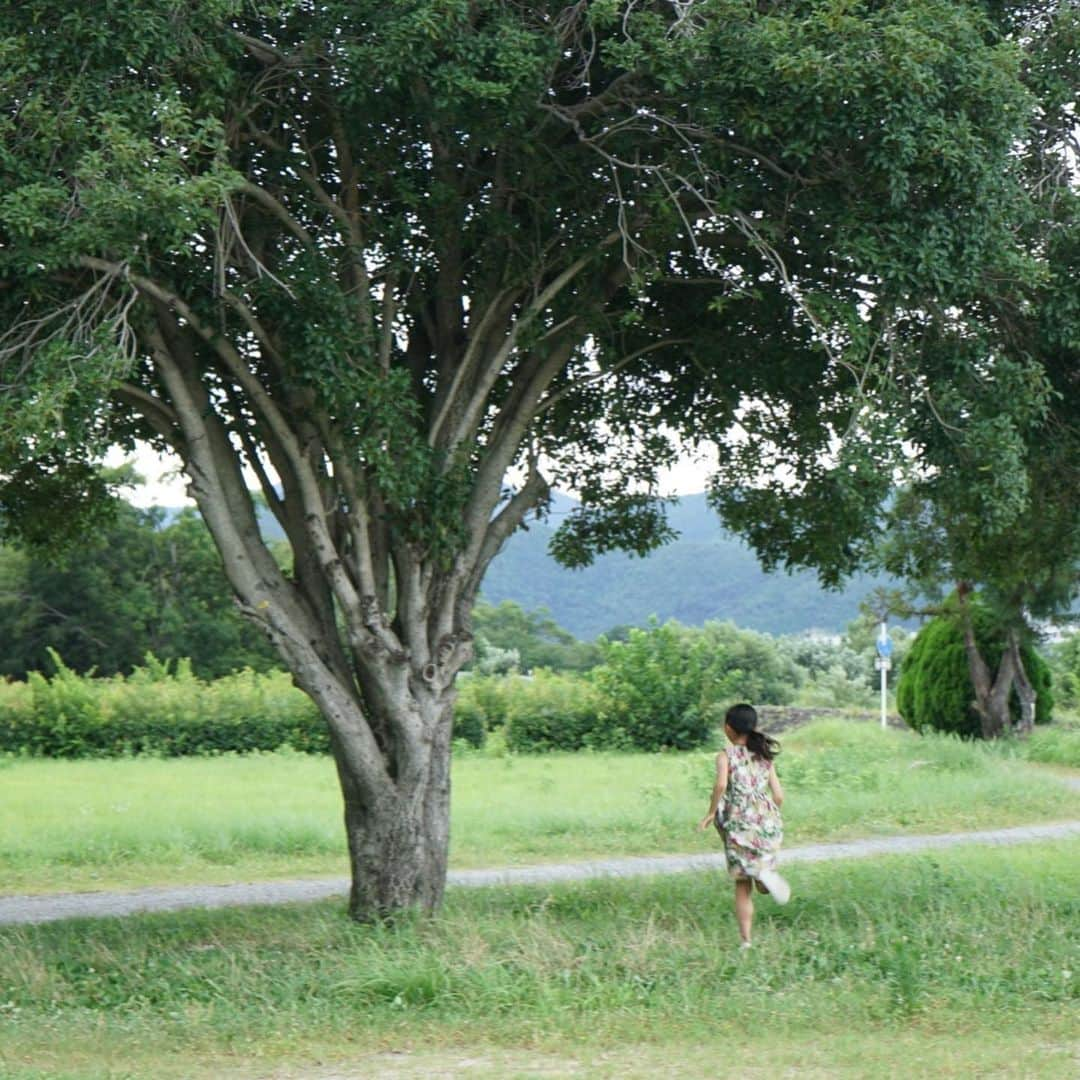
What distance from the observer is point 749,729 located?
10031 mm

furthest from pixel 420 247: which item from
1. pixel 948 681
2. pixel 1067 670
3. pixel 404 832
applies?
pixel 1067 670

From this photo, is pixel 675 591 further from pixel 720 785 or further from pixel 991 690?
pixel 720 785

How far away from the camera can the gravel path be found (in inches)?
562

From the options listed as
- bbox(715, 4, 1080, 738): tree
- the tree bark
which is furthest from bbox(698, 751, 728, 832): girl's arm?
the tree bark

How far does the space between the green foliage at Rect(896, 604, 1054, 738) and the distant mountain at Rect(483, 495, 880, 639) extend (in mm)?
87246

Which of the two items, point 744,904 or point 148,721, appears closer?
point 744,904

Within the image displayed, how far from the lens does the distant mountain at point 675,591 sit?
427ft

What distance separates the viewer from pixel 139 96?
9.19 metres

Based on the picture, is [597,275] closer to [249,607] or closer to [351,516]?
[351,516]

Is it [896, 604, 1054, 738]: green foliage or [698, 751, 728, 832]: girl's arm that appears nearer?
[698, 751, 728, 832]: girl's arm

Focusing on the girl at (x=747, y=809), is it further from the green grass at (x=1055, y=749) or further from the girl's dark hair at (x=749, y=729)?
the green grass at (x=1055, y=749)

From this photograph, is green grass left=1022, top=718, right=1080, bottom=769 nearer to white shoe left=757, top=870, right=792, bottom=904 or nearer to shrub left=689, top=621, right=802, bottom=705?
shrub left=689, top=621, right=802, bottom=705

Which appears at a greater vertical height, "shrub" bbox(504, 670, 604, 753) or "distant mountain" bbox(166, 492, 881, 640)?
"distant mountain" bbox(166, 492, 881, 640)

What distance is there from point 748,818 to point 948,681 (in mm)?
25205
